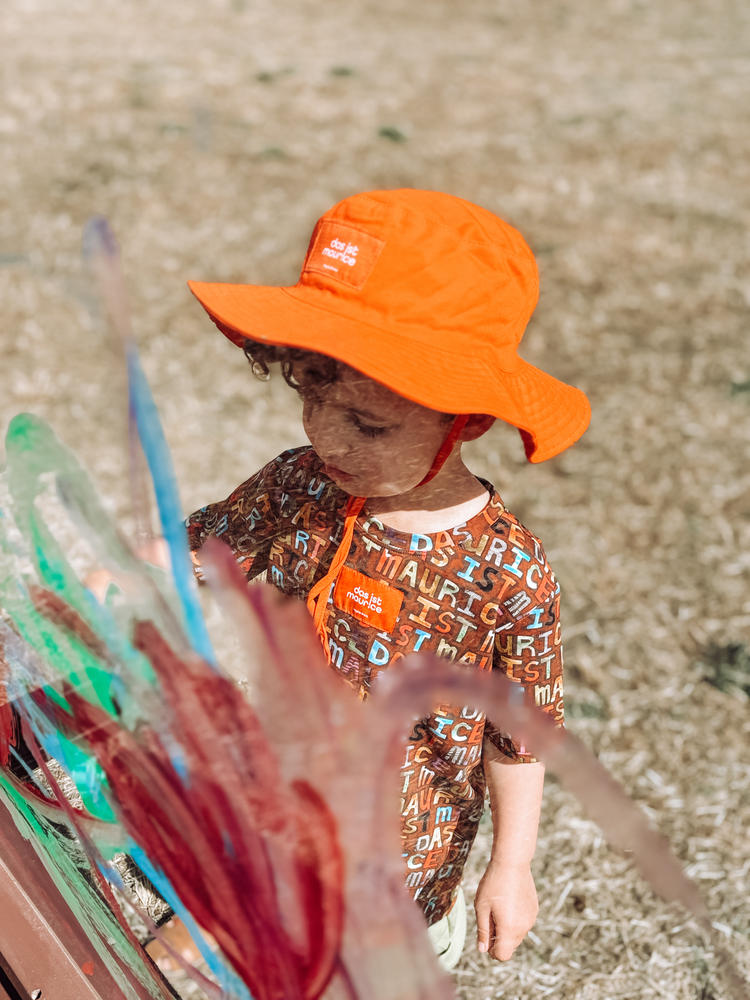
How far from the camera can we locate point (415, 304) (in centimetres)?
→ 89

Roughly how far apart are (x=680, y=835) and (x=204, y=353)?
225cm

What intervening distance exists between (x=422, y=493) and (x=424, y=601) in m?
0.12

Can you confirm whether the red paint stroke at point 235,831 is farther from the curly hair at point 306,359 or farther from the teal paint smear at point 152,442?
the curly hair at point 306,359

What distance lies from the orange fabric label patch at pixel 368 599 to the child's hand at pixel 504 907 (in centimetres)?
29

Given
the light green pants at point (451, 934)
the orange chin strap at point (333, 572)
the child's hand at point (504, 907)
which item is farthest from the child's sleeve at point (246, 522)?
the light green pants at point (451, 934)

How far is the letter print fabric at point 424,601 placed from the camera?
3.48 ft

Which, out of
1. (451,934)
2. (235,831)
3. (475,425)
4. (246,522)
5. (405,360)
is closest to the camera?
(235,831)

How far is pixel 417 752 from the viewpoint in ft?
3.73

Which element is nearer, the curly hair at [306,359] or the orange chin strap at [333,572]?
the curly hair at [306,359]

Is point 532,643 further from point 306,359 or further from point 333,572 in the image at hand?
point 306,359

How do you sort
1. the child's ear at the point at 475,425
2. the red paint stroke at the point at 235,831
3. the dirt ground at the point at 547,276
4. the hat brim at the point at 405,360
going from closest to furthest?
the red paint stroke at the point at 235,831
the hat brim at the point at 405,360
the child's ear at the point at 475,425
the dirt ground at the point at 547,276

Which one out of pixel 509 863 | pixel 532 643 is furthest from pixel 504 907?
pixel 532 643

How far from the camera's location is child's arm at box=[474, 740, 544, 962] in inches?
41.5

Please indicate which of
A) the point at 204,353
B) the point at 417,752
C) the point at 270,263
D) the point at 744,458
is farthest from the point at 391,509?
the point at 270,263
